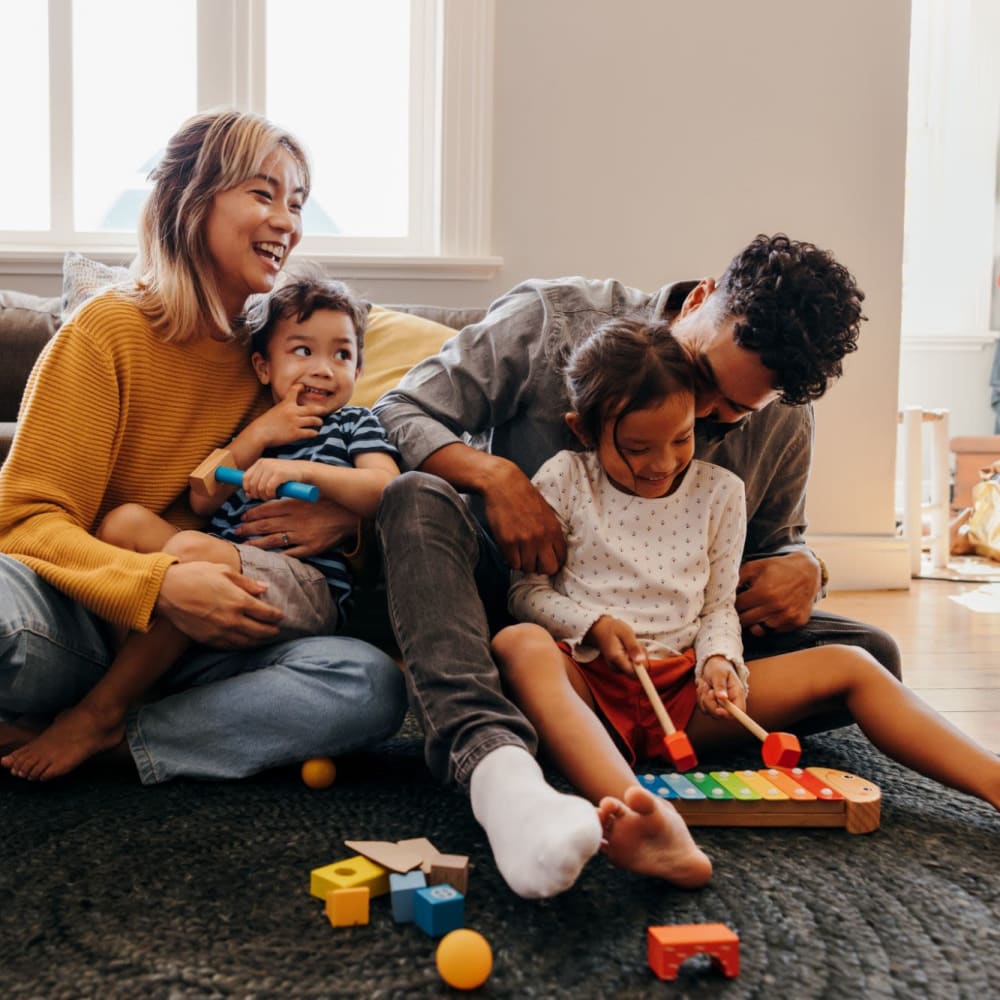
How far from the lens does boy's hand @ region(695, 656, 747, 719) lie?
1.24 metres

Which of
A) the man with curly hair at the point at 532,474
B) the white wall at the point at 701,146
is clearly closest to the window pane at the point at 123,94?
the white wall at the point at 701,146

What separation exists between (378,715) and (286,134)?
768mm

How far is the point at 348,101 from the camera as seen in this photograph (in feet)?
9.39

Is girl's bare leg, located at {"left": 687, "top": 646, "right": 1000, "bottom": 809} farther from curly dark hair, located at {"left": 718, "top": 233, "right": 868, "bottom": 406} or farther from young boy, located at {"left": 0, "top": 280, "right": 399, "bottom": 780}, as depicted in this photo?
young boy, located at {"left": 0, "top": 280, "right": 399, "bottom": 780}

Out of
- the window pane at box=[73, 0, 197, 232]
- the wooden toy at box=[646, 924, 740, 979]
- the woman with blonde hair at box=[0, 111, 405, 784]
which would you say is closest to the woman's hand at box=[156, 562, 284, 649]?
the woman with blonde hair at box=[0, 111, 405, 784]

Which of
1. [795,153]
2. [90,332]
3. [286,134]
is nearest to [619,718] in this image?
[90,332]

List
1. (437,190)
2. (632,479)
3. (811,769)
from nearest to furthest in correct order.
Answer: (811,769) < (632,479) < (437,190)

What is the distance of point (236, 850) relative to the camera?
1.08 m

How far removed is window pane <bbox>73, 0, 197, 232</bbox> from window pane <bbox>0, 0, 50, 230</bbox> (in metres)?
0.08

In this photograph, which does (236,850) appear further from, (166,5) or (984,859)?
(166,5)

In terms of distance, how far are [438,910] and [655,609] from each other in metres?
0.51

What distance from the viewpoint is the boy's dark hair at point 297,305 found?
56.7 inches

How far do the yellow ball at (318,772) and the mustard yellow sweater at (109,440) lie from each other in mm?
245

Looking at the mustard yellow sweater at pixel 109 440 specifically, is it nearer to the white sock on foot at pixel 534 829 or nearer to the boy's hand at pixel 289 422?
the boy's hand at pixel 289 422
